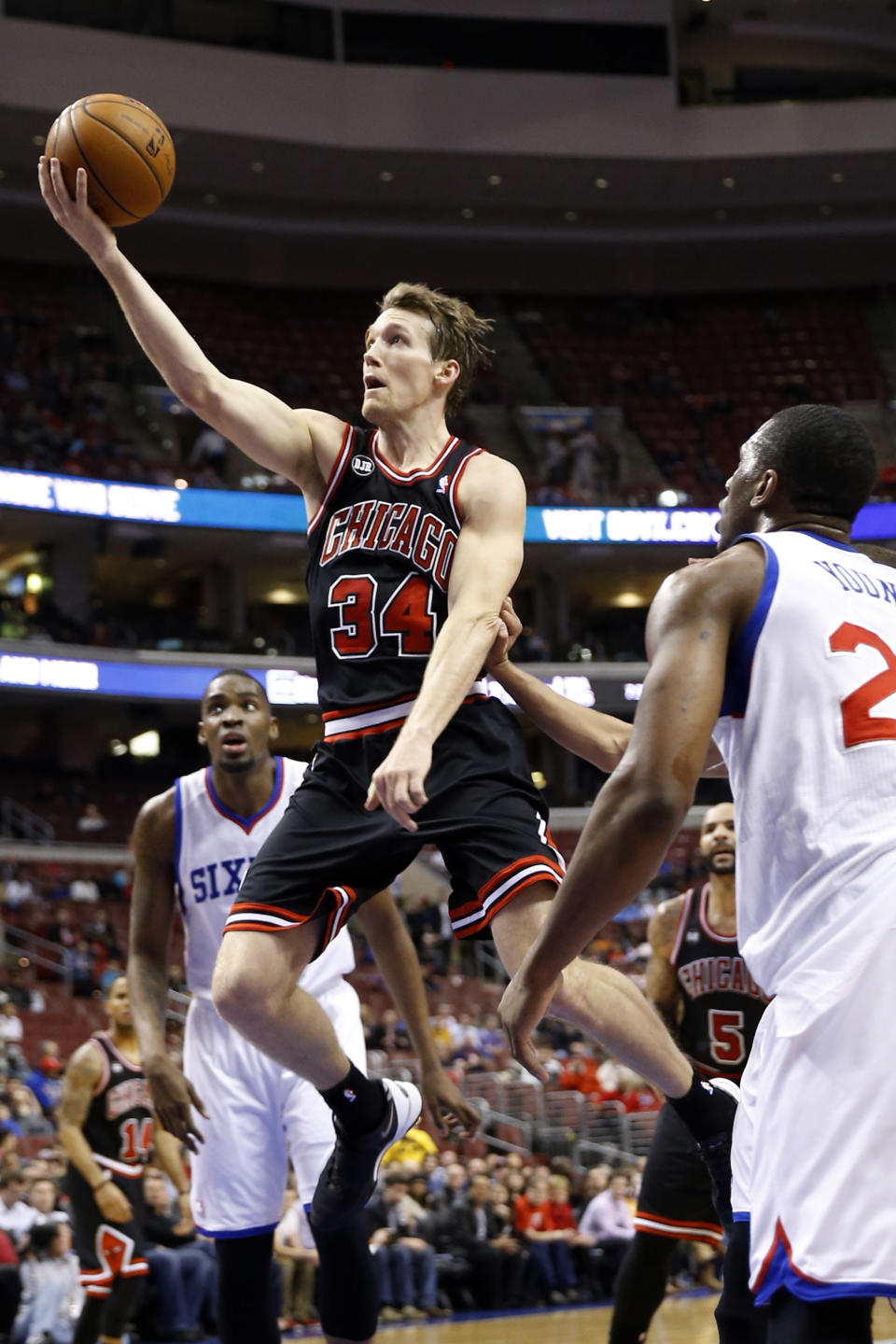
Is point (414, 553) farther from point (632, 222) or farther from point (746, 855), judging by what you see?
point (632, 222)

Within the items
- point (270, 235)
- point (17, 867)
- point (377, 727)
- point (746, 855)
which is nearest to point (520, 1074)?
point (17, 867)

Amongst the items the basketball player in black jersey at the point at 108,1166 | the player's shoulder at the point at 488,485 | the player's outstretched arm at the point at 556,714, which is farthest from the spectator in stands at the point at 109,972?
the player's outstretched arm at the point at 556,714

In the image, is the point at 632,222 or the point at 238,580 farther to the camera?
the point at 632,222

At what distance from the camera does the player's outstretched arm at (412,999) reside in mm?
4863

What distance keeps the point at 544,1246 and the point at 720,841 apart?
7.31 m

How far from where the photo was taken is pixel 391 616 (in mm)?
4336

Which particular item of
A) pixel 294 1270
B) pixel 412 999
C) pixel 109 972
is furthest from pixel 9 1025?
pixel 412 999

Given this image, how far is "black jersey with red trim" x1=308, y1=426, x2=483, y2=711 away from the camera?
434 centimetres

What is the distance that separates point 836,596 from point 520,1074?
52.9 feet

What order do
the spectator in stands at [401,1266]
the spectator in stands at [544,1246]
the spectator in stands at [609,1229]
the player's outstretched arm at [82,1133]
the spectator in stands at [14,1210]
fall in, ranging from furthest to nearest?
the spectator in stands at [609,1229], the spectator in stands at [544,1246], the spectator in stands at [401,1266], the spectator in stands at [14,1210], the player's outstretched arm at [82,1133]

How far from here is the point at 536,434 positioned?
102 ft

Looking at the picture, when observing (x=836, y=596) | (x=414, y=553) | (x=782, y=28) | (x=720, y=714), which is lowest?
(x=720, y=714)

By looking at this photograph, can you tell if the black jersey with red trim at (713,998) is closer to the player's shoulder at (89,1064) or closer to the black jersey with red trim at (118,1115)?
the black jersey with red trim at (118,1115)

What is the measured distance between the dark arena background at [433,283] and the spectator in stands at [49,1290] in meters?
12.7
